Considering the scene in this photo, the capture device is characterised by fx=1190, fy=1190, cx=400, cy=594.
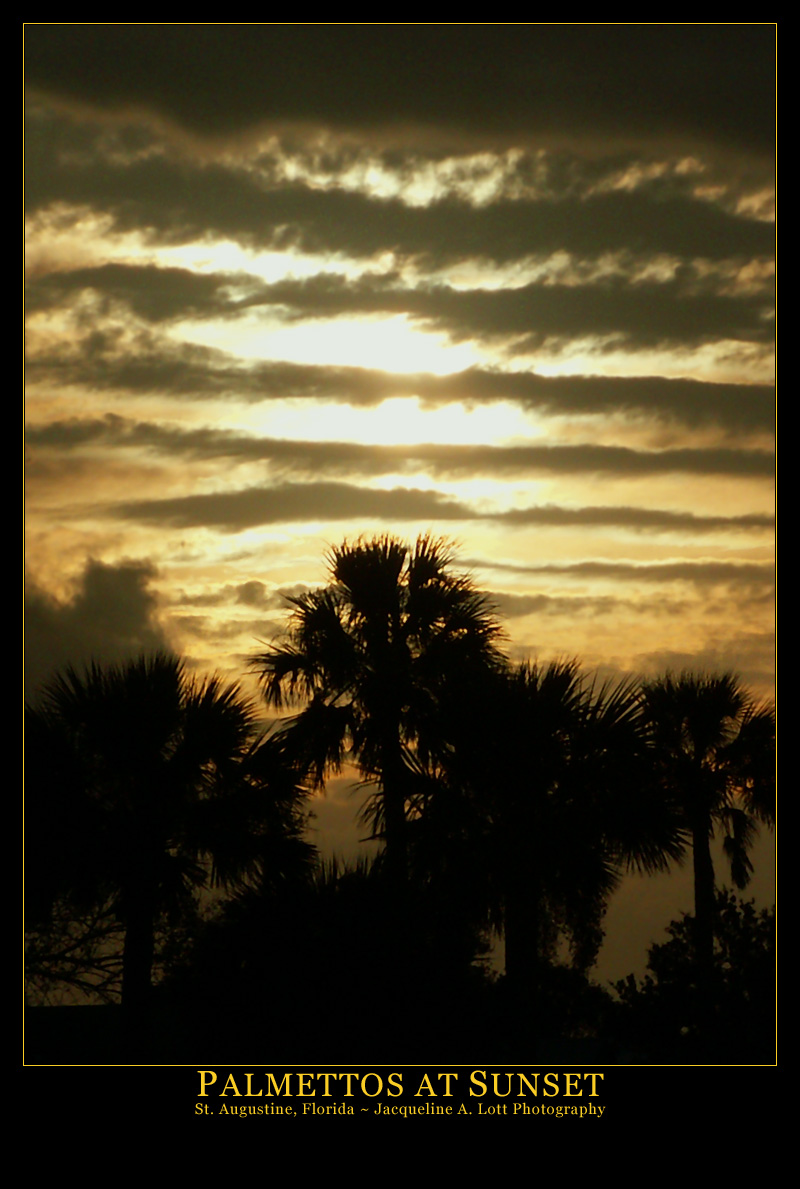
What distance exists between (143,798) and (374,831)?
3.11 metres

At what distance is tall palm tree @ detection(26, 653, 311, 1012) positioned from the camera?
1380 cm

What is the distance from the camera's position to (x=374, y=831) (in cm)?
1571

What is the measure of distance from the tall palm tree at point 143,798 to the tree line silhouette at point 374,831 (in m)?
0.03

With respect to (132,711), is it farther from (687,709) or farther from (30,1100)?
(687,709)

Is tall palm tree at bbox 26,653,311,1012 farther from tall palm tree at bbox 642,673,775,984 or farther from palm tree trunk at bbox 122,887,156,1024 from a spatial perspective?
tall palm tree at bbox 642,673,775,984

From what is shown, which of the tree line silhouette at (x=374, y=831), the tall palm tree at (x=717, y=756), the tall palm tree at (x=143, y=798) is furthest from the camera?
the tall palm tree at (x=717, y=756)

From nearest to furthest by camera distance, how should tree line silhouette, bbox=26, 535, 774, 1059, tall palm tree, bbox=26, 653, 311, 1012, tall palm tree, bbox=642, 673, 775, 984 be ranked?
1. tree line silhouette, bbox=26, 535, 774, 1059
2. tall palm tree, bbox=26, 653, 311, 1012
3. tall palm tree, bbox=642, 673, 775, 984

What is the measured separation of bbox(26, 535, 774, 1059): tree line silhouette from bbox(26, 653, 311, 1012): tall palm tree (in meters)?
0.03

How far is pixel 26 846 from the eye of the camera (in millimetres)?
13578

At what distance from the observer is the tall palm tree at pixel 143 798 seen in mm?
13805

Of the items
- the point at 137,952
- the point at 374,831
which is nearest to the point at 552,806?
the point at 374,831

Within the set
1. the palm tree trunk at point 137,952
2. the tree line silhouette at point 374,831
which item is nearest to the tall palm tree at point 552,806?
the tree line silhouette at point 374,831

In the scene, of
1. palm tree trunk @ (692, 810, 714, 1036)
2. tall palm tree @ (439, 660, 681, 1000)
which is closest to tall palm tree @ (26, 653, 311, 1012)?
tall palm tree @ (439, 660, 681, 1000)

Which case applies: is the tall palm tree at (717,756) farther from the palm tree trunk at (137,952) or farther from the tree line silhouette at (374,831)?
the palm tree trunk at (137,952)
